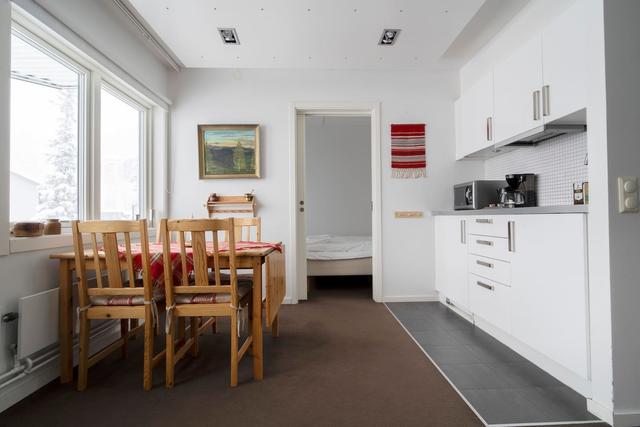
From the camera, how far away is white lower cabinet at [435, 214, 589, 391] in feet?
5.47

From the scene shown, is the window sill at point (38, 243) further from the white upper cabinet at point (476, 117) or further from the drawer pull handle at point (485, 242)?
the white upper cabinet at point (476, 117)

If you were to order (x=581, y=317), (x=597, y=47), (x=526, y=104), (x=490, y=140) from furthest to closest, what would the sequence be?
(x=490, y=140)
(x=526, y=104)
(x=581, y=317)
(x=597, y=47)

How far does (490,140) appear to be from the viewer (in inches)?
118

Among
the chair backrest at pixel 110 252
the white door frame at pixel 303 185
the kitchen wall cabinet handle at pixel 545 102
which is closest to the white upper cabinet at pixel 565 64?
the kitchen wall cabinet handle at pixel 545 102

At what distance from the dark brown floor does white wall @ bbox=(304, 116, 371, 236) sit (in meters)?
3.60

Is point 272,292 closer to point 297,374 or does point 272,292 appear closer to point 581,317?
point 297,374

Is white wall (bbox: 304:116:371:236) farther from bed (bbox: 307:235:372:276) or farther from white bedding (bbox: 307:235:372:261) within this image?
bed (bbox: 307:235:372:276)

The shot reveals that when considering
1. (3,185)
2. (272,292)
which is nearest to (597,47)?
(272,292)

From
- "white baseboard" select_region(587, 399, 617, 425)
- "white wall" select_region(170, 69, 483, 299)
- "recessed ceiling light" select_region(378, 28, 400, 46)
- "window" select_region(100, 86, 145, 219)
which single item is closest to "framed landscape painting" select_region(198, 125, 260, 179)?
"white wall" select_region(170, 69, 483, 299)

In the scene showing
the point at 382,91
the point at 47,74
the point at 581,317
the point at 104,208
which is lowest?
the point at 581,317

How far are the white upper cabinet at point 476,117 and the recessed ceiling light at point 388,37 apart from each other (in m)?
0.88

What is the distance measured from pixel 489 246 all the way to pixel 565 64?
124 cm

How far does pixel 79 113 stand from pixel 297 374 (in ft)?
7.70

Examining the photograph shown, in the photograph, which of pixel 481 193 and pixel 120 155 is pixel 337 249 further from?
pixel 120 155
